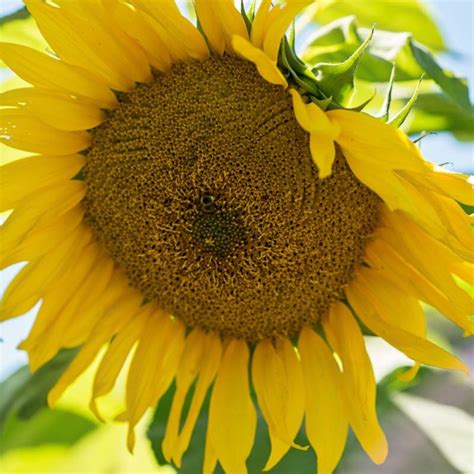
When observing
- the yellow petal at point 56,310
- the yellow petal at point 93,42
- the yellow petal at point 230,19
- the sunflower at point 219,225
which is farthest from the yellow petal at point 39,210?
the yellow petal at point 230,19

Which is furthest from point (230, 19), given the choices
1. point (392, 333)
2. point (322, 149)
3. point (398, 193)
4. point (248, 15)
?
point (392, 333)

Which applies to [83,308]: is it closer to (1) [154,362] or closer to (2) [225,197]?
(1) [154,362]

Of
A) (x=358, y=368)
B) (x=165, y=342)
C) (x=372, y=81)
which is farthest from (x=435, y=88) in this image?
(x=165, y=342)

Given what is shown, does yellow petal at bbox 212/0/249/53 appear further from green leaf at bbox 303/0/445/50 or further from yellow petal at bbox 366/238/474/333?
green leaf at bbox 303/0/445/50

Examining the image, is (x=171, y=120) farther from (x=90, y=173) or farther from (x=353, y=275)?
(x=353, y=275)

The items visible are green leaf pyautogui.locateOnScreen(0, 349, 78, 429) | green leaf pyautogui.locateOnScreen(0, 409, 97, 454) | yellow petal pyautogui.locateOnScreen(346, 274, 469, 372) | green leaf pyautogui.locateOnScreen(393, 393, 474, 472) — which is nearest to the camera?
yellow petal pyautogui.locateOnScreen(346, 274, 469, 372)

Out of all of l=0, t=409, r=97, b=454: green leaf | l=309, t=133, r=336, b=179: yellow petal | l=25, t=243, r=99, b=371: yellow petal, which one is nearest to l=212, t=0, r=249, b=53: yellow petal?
l=309, t=133, r=336, b=179: yellow petal
